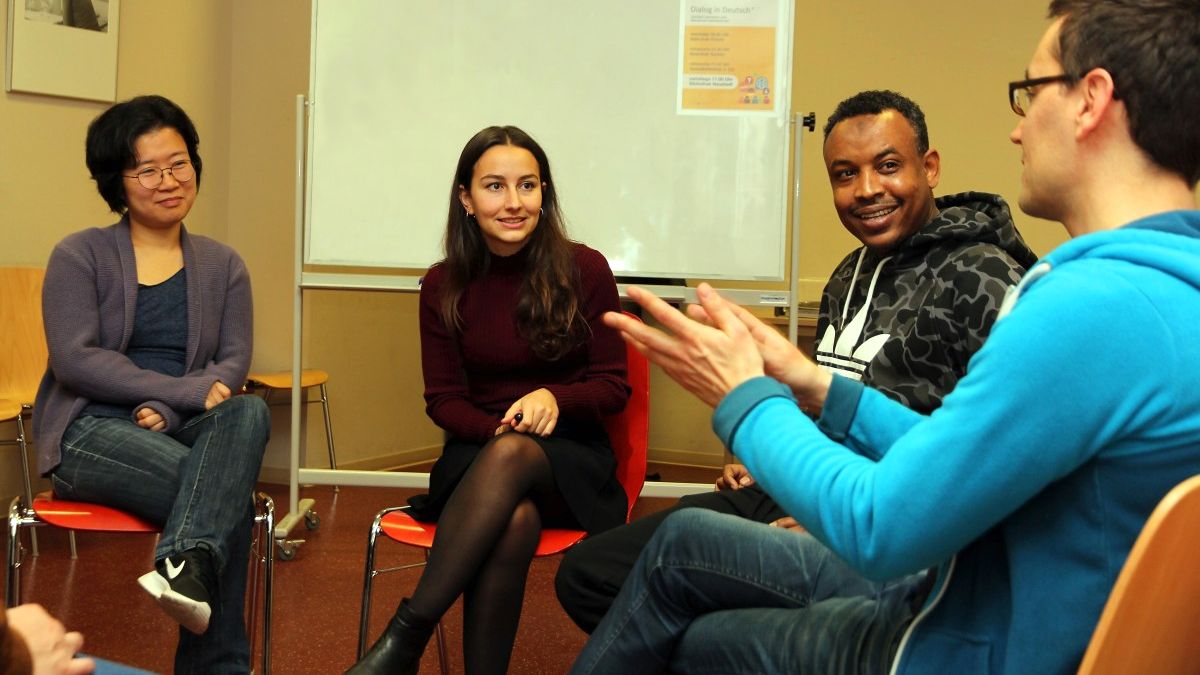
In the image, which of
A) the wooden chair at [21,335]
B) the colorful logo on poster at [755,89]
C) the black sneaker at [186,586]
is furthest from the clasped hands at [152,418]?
the colorful logo on poster at [755,89]

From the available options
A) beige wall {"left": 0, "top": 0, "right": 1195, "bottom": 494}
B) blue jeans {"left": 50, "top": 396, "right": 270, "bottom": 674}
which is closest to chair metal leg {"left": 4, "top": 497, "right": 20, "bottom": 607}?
blue jeans {"left": 50, "top": 396, "right": 270, "bottom": 674}

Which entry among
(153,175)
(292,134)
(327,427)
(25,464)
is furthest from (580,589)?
(292,134)

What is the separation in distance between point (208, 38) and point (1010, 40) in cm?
356

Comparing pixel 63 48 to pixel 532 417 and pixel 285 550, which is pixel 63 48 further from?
pixel 532 417

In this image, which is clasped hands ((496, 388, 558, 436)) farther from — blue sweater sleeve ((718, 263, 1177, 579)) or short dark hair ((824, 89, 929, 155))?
blue sweater sleeve ((718, 263, 1177, 579))

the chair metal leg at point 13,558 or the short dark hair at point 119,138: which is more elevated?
the short dark hair at point 119,138

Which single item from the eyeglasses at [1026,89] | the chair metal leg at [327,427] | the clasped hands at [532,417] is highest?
the eyeglasses at [1026,89]

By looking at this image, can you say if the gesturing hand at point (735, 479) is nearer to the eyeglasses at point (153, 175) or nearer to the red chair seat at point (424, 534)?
the red chair seat at point (424, 534)

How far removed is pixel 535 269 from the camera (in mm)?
2336

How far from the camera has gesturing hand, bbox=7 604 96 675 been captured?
42.3 inches

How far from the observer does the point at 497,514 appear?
1.90 metres

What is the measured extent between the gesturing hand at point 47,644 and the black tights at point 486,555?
2.57 feet

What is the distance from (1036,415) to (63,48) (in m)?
3.96

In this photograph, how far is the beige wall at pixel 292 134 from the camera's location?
4.06m
